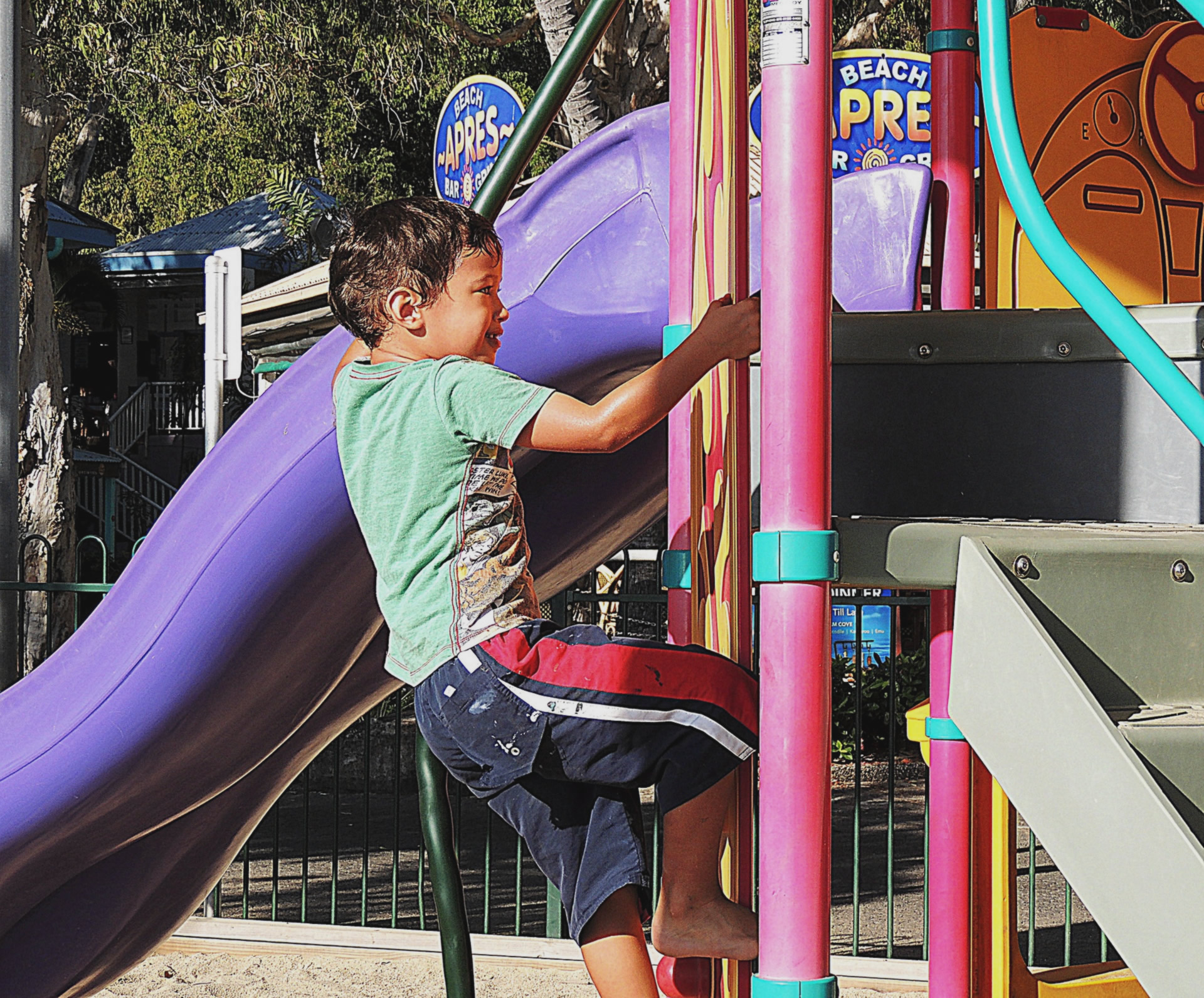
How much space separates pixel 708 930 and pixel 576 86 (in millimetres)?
7686

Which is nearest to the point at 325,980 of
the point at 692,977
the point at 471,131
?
the point at 692,977

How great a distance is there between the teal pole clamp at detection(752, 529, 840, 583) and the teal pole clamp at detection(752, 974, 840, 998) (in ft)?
1.39

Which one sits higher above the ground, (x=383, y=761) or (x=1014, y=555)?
(x=1014, y=555)

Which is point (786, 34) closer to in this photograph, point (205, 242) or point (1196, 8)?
point (1196, 8)

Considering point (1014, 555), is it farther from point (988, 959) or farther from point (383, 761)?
point (383, 761)

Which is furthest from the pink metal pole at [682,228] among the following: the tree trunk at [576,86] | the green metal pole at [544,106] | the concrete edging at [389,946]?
the tree trunk at [576,86]

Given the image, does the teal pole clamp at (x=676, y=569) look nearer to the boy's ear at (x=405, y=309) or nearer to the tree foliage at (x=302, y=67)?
the boy's ear at (x=405, y=309)

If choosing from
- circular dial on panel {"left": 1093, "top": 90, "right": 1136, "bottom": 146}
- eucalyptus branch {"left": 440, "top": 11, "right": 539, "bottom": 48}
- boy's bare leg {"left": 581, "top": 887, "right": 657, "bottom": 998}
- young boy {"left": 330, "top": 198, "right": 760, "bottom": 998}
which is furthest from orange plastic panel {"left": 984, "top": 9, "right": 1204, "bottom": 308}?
eucalyptus branch {"left": 440, "top": 11, "right": 539, "bottom": 48}

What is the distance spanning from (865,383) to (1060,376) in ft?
0.86

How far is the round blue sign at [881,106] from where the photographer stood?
6.77m

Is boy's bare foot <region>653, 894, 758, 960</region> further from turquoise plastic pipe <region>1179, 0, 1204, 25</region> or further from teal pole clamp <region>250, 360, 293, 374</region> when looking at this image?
teal pole clamp <region>250, 360, 293, 374</region>

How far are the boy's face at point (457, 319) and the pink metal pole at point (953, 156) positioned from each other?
931 millimetres

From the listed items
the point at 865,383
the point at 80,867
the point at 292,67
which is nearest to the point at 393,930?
the point at 80,867

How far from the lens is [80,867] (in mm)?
3258
